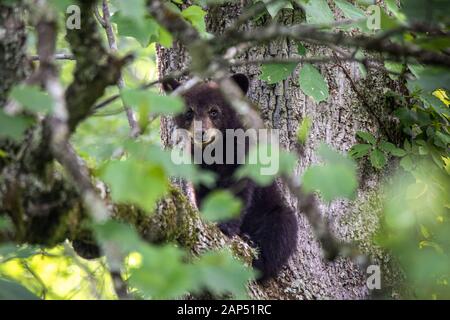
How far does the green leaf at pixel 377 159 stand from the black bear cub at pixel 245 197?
2.61 ft

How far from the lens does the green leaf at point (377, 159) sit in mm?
4082

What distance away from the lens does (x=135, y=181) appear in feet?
5.15

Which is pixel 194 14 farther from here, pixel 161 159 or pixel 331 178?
pixel 331 178

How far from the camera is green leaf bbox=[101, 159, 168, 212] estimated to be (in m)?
1.55

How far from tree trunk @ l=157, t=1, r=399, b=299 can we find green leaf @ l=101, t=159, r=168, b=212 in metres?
2.51

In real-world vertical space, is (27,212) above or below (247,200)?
above

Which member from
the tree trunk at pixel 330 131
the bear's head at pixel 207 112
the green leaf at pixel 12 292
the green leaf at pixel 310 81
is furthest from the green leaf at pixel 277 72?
the green leaf at pixel 12 292

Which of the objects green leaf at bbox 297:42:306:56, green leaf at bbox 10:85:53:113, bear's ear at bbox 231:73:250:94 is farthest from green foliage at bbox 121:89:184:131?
bear's ear at bbox 231:73:250:94

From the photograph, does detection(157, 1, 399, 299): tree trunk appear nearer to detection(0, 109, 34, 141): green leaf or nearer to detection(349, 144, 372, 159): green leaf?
detection(349, 144, 372, 159): green leaf
